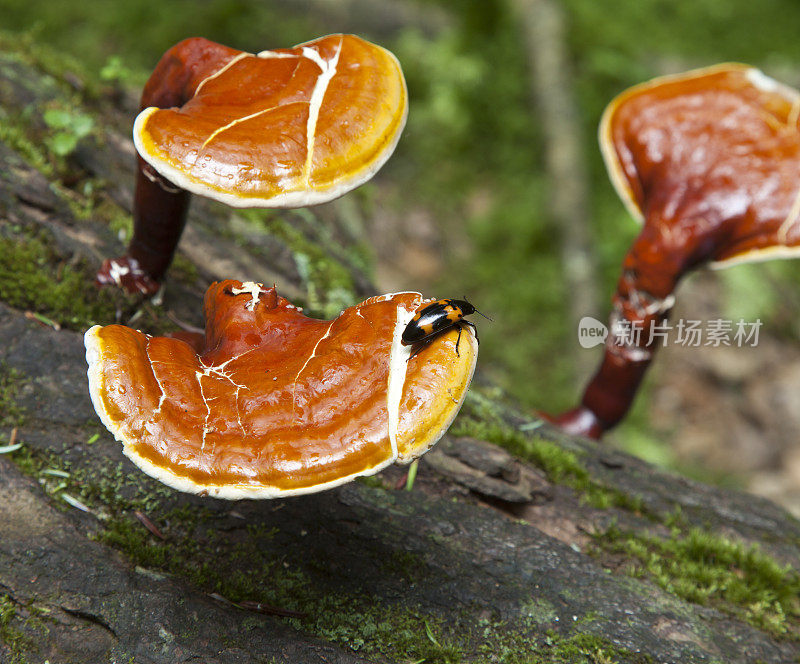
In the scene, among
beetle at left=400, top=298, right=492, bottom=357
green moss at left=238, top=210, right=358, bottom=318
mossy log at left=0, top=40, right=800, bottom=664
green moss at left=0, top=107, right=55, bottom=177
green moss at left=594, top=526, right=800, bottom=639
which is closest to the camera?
beetle at left=400, top=298, right=492, bottom=357

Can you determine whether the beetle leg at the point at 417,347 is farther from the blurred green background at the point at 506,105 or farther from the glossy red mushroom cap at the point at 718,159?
the blurred green background at the point at 506,105

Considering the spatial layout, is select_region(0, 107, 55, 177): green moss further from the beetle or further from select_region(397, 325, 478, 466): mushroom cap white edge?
select_region(397, 325, 478, 466): mushroom cap white edge

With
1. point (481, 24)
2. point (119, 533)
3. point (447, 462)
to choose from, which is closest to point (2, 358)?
point (119, 533)

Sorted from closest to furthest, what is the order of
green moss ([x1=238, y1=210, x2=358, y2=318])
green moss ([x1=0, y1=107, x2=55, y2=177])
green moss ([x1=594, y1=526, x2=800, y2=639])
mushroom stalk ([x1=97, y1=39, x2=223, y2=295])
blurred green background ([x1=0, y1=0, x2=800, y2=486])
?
1. mushroom stalk ([x1=97, y1=39, x2=223, y2=295])
2. green moss ([x1=594, y1=526, x2=800, y2=639])
3. green moss ([x1=0, y1=107, x2=55, y2=177])
4. green moss ([x1=238, y1=210, x2=358, y2=318])
5. blurred green background ([x1=0, y1=0, x2=800, y2=486])

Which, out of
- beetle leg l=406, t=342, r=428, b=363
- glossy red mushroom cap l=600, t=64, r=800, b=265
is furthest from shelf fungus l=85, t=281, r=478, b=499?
glossy red mushroom cap l=600, t=64, r=800, b=265

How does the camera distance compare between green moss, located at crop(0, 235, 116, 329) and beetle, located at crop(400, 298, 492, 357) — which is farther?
green moss, located at crop(0, 235, 116, 329)

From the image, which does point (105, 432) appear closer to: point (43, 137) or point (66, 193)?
point (66, 193)

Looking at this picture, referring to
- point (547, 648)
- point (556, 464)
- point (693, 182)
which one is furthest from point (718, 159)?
point (547, 648)
